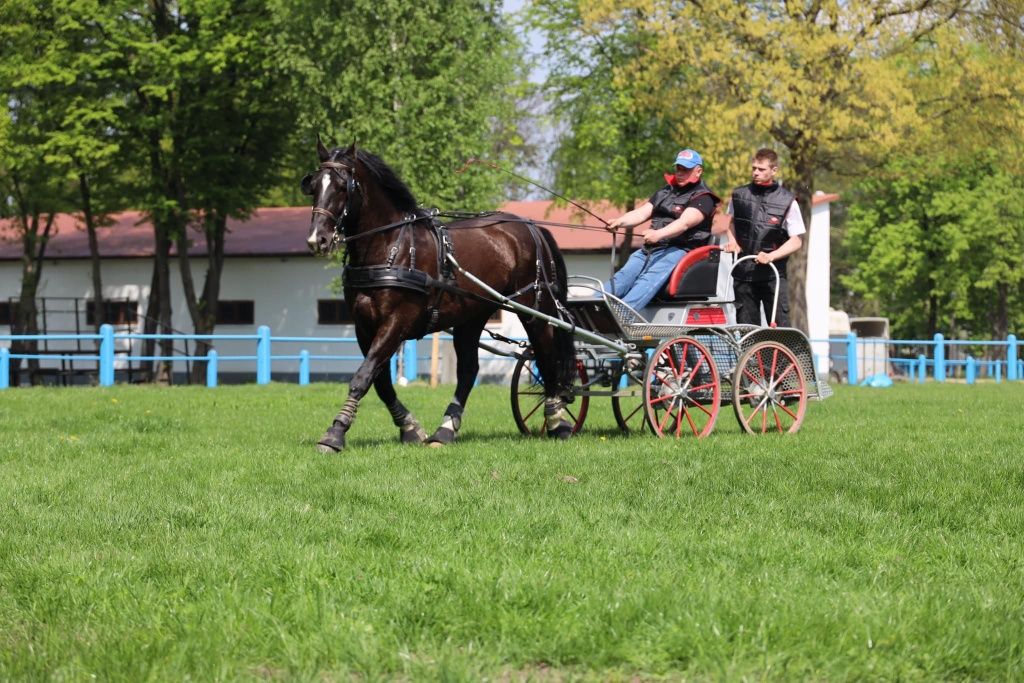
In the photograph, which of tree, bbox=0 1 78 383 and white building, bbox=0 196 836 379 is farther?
white building, bbox=0 196 836 379

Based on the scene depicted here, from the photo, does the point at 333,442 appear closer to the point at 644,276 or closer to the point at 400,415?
the point at 400,415

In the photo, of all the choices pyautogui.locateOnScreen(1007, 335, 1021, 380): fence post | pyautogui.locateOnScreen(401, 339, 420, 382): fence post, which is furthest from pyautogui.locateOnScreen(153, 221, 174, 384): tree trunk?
pyautogui.locateOnScreen(1007, 335, 1021, 380): fence post

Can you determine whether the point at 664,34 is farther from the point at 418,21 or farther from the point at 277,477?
Result: the point at 277,477

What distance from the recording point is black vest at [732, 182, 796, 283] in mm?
11562

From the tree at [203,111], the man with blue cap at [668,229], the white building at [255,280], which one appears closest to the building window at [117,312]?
the white building at [255,280]

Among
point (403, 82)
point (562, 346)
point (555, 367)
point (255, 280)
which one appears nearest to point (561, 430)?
→ point (555, 367)

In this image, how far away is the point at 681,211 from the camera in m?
10.8

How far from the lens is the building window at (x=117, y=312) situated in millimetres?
42875

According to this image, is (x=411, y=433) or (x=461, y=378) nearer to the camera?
(x=411, y=433)

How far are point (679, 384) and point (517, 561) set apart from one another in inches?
218

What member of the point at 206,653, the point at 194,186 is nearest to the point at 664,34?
the point at 194,186

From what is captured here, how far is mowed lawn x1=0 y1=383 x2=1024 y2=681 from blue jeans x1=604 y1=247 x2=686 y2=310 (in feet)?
4.88

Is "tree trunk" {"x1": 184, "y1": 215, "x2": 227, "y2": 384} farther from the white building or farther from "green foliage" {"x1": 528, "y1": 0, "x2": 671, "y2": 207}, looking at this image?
"green foliage" {"x1": 528, "y1": 0, "x2": 671, "y2": 207}

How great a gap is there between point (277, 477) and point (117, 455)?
6.99 ft
